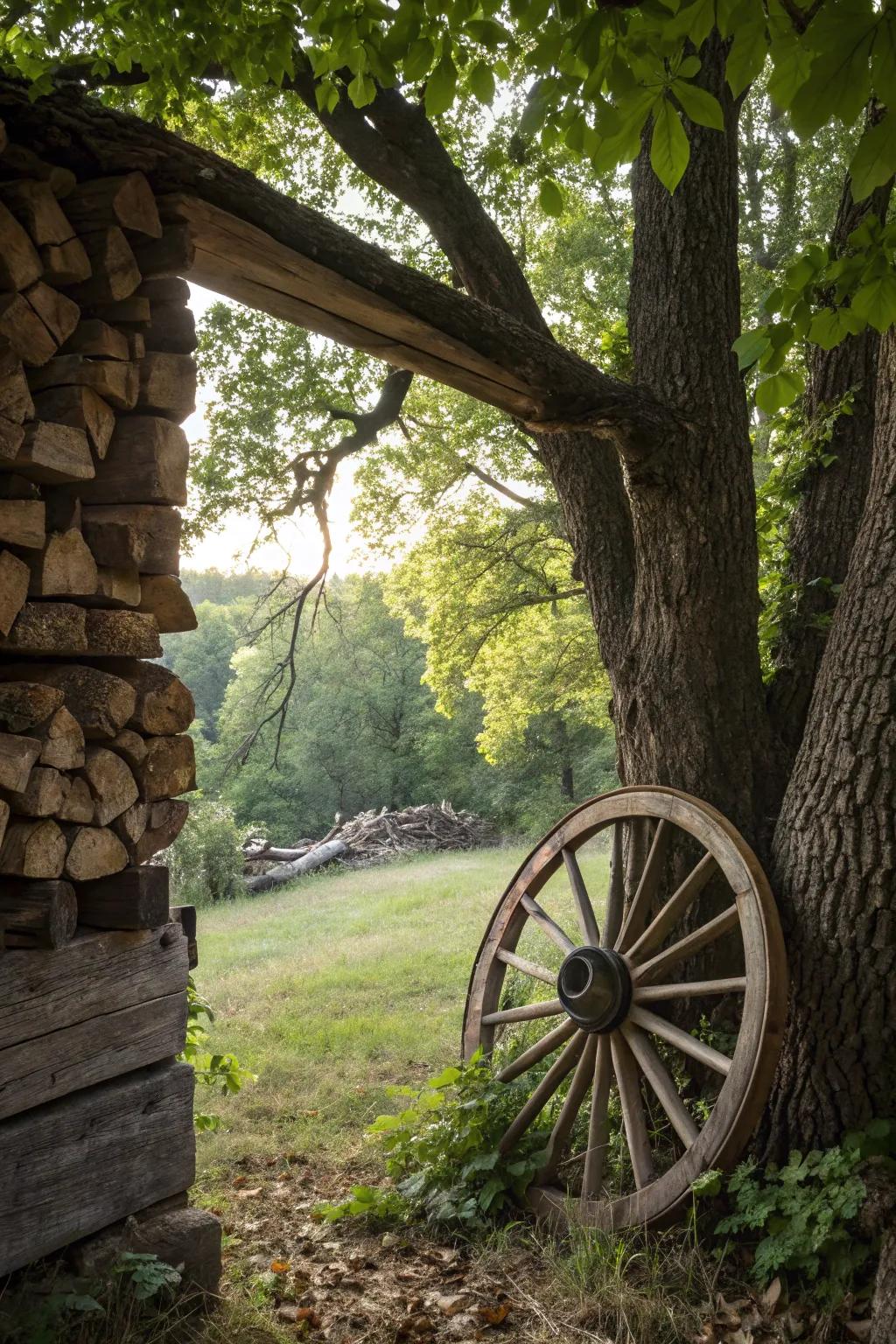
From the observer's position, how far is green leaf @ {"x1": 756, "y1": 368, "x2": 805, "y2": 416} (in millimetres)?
2508

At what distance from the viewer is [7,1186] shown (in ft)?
8.45

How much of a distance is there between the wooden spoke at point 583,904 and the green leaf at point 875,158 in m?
3.01

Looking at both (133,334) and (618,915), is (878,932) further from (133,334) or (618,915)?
(133,334)

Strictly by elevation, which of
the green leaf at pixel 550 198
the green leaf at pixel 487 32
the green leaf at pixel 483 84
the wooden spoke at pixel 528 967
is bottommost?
the wooden spoke at pixel 528 967

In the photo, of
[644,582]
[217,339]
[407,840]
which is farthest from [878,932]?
[407,840]

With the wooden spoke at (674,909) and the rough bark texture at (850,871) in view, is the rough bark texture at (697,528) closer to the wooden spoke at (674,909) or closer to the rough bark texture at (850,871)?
the rough bark texture at (850,871)

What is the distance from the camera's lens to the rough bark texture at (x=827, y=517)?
4441mm

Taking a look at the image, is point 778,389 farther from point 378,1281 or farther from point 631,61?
point 378,1281

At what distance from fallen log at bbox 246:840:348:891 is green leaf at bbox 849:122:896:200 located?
1646cm

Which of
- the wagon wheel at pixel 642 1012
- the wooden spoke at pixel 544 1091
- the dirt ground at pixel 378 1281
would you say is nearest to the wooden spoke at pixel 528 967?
the wagon wheel at pixel 642 1012

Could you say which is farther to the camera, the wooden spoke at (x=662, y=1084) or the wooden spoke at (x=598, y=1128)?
the wooden spoke at (x=598, y=1128)

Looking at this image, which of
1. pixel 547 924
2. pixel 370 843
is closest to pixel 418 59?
pixel 547 924

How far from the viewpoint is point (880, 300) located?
94.3 inches

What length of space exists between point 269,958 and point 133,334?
27.9 feet
